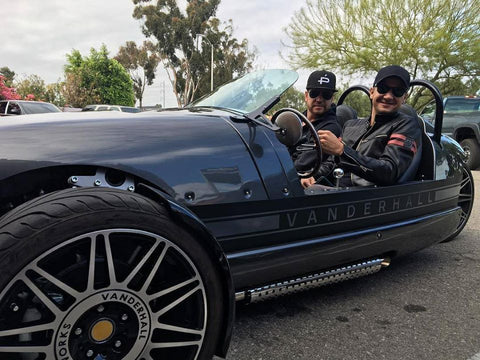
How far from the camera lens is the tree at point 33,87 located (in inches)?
1290

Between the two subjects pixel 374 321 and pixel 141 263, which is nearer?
pixel 141 263

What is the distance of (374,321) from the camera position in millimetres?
2111

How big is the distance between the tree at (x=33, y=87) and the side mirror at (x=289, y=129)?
3595cm

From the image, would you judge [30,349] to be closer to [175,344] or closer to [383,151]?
[175,344]

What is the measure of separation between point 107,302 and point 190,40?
29.4m

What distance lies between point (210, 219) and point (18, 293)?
0.78 metres

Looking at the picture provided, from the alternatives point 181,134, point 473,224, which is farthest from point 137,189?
point 473,224

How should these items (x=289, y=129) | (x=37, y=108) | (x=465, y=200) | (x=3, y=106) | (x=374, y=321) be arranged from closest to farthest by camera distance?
(x=289, y=129) → (x=374, y=321) → (x=465, y=200) → (x=37, y=108) → (x=3, y=106)

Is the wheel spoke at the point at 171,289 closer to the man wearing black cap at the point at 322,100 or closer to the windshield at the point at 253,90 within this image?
the windshield at the point at 253,90

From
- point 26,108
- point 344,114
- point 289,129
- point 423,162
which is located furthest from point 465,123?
point 26,108

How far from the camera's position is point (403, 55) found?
16875 millimetres

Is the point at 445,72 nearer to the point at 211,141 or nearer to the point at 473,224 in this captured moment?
the point at 473,224

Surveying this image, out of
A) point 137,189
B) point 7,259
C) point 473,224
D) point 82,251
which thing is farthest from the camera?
point 473,224

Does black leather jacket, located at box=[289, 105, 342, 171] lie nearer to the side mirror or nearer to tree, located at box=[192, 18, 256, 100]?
the side mirror
